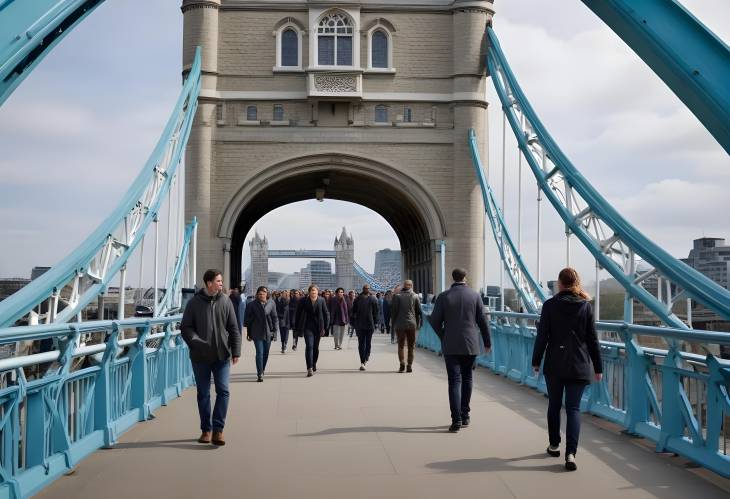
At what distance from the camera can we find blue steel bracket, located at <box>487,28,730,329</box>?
9680 mm

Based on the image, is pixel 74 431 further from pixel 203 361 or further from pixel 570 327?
pixel 570 327

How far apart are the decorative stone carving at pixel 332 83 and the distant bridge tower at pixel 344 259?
189 feet

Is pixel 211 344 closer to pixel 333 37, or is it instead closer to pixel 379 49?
pixel 333 37

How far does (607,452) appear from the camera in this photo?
637 centimetres

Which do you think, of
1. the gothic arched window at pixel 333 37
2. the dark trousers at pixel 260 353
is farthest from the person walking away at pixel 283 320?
the gothic arched window at pixel 333 37

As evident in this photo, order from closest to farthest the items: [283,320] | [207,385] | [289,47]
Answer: [207,385]
[283,320]
[289,47]

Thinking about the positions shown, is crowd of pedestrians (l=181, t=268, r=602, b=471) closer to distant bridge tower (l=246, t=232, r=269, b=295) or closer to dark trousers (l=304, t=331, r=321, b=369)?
dark trousers (l=304, t=331, r=321, b=369)

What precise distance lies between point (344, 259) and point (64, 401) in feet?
252

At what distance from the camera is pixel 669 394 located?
6.25 m

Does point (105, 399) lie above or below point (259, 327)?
below

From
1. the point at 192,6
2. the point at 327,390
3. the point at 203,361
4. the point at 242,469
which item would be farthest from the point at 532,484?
the point at 192,6

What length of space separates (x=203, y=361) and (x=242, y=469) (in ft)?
4.22

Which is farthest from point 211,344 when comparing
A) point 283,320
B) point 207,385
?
point 283,320

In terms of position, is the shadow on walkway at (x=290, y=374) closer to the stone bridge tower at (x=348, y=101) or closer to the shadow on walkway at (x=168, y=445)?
the shadow on walkway at (x=168, y=445)
